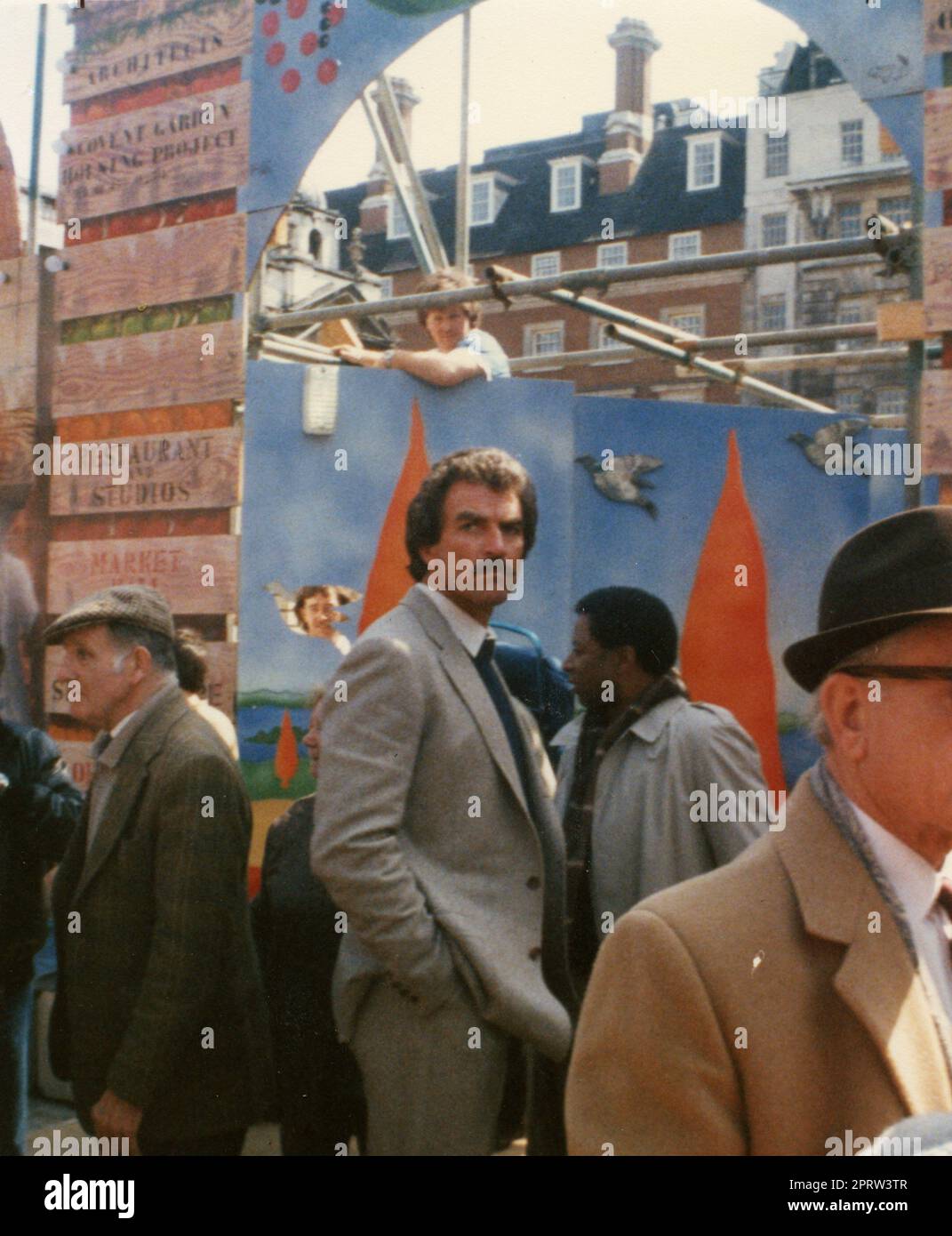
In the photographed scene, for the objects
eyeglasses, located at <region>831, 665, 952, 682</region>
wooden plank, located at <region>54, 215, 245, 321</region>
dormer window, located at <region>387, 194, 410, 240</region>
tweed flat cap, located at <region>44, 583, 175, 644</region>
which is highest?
dormer window, located at <region>387, 194, 410, 240</region>

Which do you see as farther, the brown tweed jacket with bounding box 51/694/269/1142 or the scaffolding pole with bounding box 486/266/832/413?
the scaffolding pole with bounding box 486/266/832/413

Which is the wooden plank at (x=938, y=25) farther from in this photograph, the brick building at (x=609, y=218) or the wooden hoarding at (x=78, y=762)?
the wooden hoarding at (x=78, y=762)

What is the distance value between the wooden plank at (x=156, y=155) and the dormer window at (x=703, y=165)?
4500 mm

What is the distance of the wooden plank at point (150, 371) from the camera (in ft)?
15.4

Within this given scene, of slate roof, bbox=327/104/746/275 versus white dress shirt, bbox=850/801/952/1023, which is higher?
slate roof, bbox=327/104/746/275

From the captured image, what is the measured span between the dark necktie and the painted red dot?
8.33ft

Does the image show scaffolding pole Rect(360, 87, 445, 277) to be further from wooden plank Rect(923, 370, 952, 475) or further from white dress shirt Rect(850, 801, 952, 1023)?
white dress shirt Rect(850, 801, 952, 1023)

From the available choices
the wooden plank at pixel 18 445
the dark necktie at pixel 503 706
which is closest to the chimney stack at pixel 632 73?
the dark necktie at pixel 503 706

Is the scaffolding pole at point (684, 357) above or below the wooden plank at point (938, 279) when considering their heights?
above

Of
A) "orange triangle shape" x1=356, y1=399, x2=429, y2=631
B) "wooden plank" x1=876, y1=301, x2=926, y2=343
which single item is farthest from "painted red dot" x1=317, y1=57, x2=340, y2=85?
"wooden plank" x1=876, y1=301, x2=926, y2=343

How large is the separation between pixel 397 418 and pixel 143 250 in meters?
1.29

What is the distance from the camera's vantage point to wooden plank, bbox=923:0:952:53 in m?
3.56

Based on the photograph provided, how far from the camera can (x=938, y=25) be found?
3.58 meters
